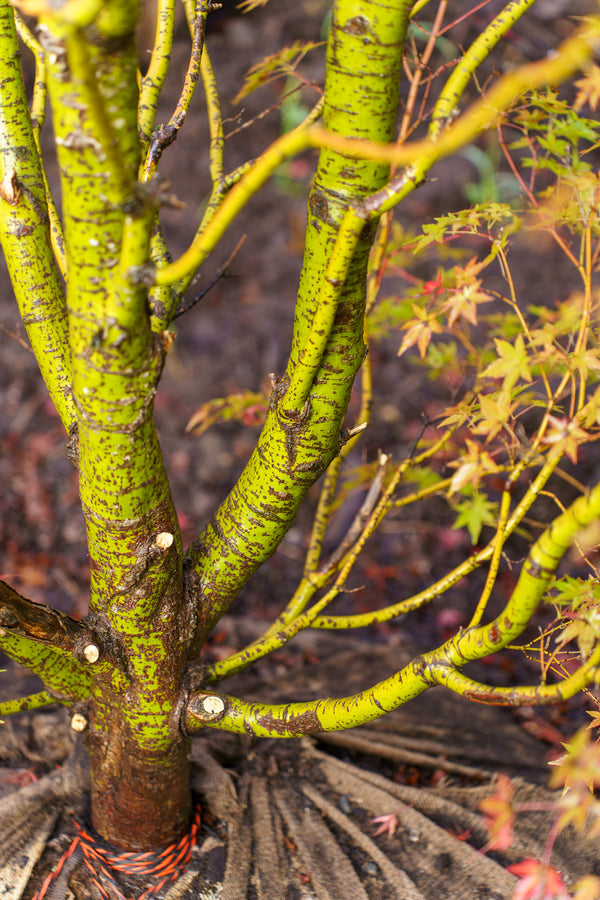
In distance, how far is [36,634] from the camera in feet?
3.27

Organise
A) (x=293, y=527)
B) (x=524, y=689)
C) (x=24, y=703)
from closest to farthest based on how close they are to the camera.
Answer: (x=524, y=689)
(x=24, y=703)
(x=293, y=527)

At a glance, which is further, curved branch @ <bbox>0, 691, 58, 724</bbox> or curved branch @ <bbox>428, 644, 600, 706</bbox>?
curved branch @ <bbox>0, 691, 58, 724</bbox>

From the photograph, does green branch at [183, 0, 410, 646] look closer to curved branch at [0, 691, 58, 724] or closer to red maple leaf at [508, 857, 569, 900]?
curved branch at [0, 691, 58, 724]

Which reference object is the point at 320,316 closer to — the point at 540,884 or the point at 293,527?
the point at 540,884

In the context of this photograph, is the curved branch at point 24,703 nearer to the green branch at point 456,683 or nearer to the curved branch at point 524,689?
the green branch at point 456,683

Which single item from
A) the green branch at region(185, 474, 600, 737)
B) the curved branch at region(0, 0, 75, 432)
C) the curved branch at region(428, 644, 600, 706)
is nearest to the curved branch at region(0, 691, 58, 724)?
the green branch at region(185, 474, 600, 737)

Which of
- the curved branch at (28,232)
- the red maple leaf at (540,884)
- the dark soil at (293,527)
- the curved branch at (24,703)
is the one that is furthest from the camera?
the dark soil at (293,527)

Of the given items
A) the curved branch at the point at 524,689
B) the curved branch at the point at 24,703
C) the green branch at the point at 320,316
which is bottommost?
the curved branch at the point at 24,703

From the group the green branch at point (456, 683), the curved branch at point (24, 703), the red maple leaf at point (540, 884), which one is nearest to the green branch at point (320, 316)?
the green branch at point (456, 683)

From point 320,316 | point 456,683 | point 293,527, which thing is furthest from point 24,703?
point 293,527

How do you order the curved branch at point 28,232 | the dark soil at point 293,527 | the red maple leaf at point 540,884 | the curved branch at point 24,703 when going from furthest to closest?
the dark soil at point 293,527 < the curved branch at point 24,703 < the curved branch at point 28,232 < the red maple leaf at point 540,884

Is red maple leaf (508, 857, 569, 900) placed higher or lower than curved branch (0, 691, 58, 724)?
higher

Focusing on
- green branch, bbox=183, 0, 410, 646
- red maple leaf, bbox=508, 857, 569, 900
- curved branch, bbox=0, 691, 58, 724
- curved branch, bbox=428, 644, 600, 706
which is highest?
green branch, bbox=183, 0, 410, 646

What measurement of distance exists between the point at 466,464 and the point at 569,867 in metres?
0.93
